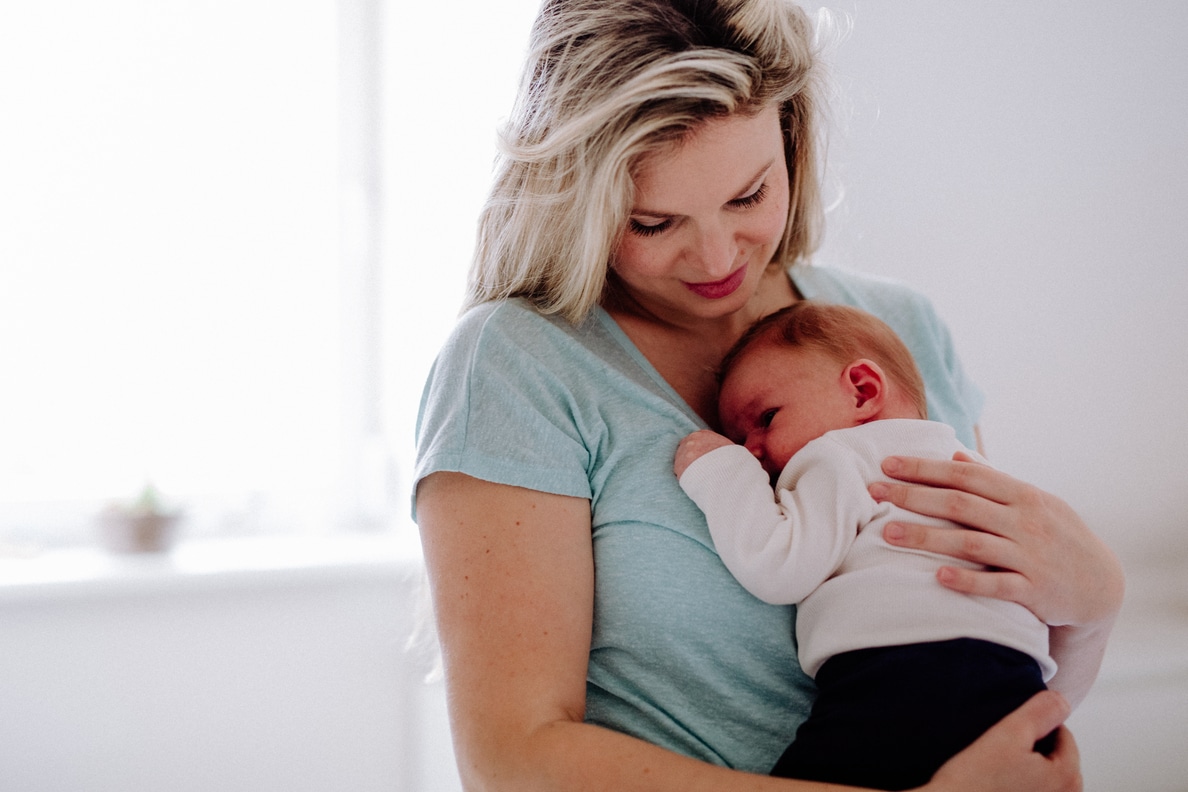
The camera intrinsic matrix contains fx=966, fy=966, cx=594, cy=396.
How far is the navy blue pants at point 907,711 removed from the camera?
0.95m

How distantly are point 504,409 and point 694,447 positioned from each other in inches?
8.6

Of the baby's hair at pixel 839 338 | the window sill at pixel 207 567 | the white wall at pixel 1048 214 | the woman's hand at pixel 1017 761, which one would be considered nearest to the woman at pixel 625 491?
the woman's hand at pixel 1017 761

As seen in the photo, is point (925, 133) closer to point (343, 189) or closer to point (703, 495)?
point (343, 189)

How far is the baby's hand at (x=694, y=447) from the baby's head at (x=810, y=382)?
9 cm

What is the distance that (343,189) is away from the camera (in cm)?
217

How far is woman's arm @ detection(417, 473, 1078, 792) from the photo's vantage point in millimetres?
941

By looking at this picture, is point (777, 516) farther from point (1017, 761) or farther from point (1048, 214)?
point (1048, 214)

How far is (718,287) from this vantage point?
1.23 m

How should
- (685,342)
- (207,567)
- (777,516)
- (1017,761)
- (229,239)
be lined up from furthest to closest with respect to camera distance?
(229,239)
(207,567)
(685,342)
(777,516)
(1017,761)

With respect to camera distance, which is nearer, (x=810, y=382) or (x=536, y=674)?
(x=536, y=674)

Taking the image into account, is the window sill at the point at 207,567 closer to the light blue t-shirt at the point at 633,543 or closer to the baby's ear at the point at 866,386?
the light blue t-shirt at the point at 633,543

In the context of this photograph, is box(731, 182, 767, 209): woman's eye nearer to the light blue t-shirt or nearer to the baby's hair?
the baby's hair

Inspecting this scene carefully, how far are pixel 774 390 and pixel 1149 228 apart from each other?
1718 millimetres

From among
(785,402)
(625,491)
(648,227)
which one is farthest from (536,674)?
(648,227)
